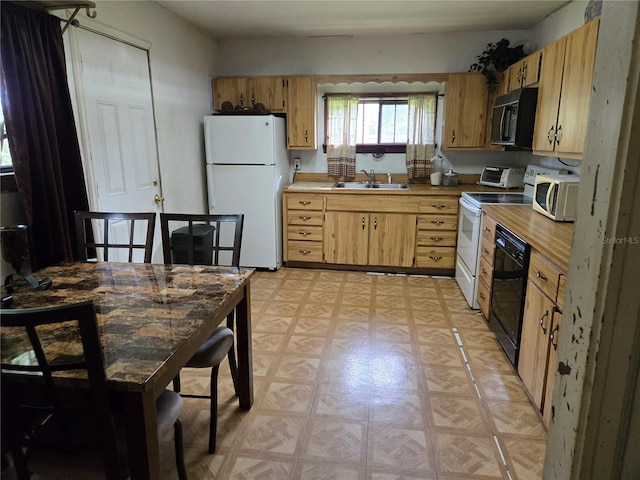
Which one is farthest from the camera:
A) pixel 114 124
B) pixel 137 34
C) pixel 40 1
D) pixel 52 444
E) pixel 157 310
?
pixel 137 34

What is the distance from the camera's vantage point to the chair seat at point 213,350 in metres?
Answer: 1.78

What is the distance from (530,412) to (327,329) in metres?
1.42

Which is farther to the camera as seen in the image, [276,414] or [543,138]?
[543,138]

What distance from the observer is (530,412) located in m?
2.15

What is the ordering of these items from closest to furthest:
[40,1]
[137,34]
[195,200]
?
[40,1]
[137,34]
[195,200]

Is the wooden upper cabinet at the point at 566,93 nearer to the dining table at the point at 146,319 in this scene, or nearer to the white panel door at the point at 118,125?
the dining table at the point at 146,319

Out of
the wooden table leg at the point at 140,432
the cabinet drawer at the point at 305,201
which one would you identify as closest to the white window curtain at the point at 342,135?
the cabinet drawer at the point at 305,201

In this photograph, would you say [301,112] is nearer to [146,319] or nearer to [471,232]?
[471,232]

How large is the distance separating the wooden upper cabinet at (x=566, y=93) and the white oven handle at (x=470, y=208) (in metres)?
0.60

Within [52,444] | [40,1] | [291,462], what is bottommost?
[291,462]

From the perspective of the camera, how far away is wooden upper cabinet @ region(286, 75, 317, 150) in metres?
4.29

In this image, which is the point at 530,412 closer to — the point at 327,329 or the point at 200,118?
the point at 327,329

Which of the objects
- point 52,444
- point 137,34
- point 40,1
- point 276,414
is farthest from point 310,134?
point 52,444

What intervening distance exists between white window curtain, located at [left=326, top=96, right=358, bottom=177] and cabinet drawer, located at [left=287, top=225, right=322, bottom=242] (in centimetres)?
76
